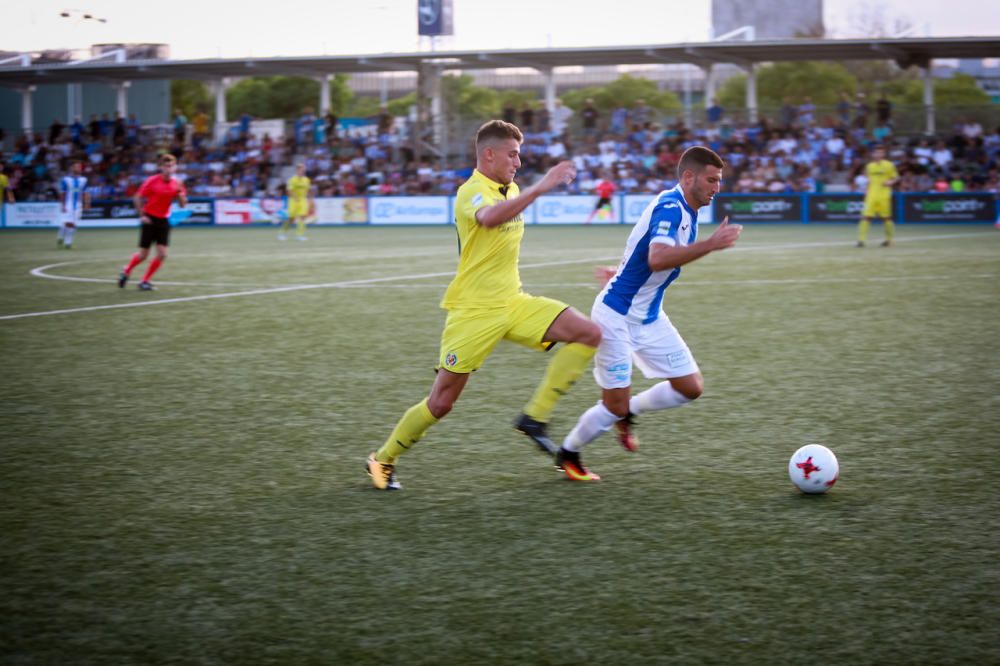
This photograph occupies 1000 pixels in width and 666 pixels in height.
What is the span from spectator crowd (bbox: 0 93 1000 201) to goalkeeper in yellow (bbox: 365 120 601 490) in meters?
30.6

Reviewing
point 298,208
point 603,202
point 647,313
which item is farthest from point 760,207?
point 647,313

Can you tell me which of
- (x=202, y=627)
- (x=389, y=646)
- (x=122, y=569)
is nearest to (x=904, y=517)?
(x=389, y=646)

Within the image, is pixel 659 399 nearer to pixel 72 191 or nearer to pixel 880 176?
pixel 880 176

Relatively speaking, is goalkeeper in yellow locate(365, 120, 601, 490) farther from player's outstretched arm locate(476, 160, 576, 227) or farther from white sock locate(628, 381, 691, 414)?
white sock locate(628, 381, 691, 414)

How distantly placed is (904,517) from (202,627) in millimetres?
3080

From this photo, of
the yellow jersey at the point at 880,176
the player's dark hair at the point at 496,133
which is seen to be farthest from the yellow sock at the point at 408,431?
the yellow jersey at the point at 880,176

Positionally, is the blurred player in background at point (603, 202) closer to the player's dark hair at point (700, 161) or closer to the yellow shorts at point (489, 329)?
the player's dark hair at point (700, 161)

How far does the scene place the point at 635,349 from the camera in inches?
229

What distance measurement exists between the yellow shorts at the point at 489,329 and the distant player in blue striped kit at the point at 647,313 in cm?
36

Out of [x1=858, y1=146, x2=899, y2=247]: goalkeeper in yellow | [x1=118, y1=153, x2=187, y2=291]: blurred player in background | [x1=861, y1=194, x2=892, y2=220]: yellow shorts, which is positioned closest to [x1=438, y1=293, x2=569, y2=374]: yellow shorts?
[x1=118, y1=153, x2=187, y2=291]: blurred player in background

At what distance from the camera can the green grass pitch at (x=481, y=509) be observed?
11.8ft

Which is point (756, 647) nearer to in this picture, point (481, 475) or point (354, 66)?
point (481, 475)

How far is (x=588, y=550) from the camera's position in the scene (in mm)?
4461

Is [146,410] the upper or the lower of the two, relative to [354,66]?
lower
